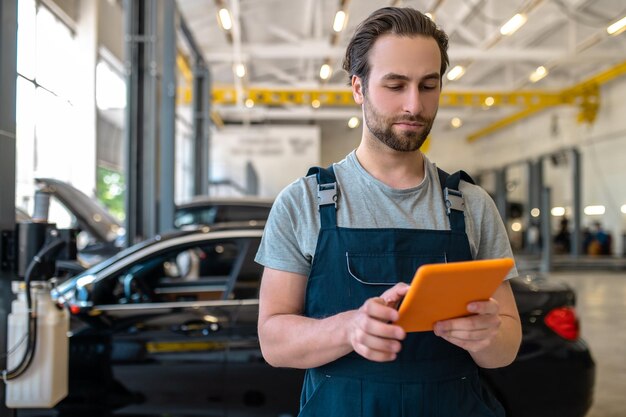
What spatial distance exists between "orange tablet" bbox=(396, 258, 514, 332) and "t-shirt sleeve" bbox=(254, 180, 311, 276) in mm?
323

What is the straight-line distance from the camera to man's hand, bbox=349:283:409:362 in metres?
1.05

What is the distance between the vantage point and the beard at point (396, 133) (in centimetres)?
129

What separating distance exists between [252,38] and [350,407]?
17.6 m

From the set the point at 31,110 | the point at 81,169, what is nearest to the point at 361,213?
the point at 31,110

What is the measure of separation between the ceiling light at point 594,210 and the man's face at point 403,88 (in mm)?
21286

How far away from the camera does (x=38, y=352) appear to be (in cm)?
279

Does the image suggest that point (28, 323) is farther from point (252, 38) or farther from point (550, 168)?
point (550, 168)

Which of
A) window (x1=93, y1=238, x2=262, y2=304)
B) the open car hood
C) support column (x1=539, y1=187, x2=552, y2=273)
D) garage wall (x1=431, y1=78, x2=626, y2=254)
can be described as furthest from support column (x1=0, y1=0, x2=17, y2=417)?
garage wall (x1=431, y1=78, x2=626, y2=254)

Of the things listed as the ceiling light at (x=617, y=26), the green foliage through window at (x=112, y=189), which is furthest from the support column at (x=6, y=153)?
the green foliage through window at (x=112, y=189)

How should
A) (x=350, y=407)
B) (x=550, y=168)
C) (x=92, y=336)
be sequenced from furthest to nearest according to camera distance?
(x=550, y=168)
(x=92, y=336)
(x=350, y=407)

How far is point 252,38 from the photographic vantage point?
18016mm

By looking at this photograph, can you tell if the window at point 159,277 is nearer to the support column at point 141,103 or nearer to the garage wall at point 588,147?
the support column at point 141,103

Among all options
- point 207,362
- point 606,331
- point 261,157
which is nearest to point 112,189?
point 261,157

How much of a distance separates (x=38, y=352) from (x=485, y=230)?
7.00 ft
